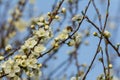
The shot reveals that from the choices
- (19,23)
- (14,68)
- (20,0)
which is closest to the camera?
Answer: (14,68)

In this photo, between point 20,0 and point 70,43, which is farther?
point 20,0

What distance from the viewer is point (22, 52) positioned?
2.47 metres

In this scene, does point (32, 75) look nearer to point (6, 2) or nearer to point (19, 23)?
point (6, 2)

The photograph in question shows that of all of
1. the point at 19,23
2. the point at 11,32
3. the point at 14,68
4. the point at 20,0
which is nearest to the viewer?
the point at 14,68

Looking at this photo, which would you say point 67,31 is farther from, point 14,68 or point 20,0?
point 20,0

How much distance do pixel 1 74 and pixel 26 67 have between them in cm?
16

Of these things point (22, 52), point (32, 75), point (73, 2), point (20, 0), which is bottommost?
point (32, 75)

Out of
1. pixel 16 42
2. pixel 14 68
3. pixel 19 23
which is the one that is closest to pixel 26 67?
pixel 14 68

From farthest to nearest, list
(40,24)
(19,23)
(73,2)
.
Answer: (19,23) → (73,2) → (40,24)

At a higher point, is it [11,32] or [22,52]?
[11,32]

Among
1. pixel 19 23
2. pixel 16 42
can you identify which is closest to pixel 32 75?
pixel 16 42

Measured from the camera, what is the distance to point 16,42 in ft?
17.2

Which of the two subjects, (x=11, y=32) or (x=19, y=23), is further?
(x=19, y=23)

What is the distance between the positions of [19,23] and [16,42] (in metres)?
0.91
